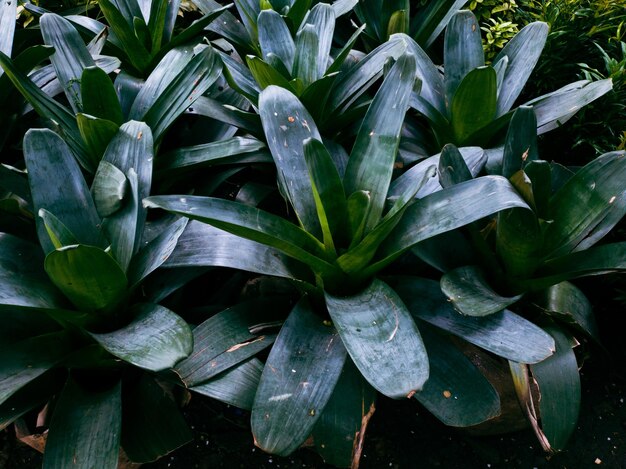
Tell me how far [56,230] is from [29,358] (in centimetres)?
30

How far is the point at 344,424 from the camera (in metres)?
1.36

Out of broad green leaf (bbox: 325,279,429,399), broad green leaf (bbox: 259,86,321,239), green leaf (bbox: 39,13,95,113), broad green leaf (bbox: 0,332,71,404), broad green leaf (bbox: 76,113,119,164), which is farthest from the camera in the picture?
green leaf (bbox: 39,13,95,113)

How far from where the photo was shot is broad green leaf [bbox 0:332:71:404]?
123 centimetres

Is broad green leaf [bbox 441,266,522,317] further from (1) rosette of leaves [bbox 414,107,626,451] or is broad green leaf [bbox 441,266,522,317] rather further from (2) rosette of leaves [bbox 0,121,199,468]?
(2) rosette of leaves [bbox 0,121,199,468]

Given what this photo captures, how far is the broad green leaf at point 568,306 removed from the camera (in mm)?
1500

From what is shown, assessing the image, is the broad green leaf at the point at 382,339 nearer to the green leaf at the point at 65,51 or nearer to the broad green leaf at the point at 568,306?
the broad green leaf at the point at 568,306

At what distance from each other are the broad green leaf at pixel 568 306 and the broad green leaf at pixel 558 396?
3.8 inches

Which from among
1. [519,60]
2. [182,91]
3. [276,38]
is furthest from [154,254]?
[519,60]

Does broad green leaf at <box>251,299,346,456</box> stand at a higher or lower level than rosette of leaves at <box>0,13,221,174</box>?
lower

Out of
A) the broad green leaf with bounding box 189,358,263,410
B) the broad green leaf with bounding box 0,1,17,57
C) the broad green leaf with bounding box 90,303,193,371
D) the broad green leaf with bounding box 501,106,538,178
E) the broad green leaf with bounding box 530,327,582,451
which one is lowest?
the broad green leaf with bounding box 530,327,582,451

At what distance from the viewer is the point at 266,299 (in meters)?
1.53

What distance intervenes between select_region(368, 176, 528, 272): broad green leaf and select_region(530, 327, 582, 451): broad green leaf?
456mm

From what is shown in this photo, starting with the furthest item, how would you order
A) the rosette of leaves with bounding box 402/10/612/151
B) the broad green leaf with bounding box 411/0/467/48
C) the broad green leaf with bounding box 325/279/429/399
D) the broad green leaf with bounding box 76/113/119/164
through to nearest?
the broad green leaf with bounding box 411/0/467/48 < the rosette of leaves with bounding box 402/10/612/151 < the broad green leaf with bounding box 76/113/119/164 < the broad green leaf with bounding box 325/279/429/399

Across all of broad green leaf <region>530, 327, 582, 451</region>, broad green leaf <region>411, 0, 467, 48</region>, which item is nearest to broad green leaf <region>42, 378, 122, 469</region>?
broad green leaf <region>530, 327, 582, 451</region>
